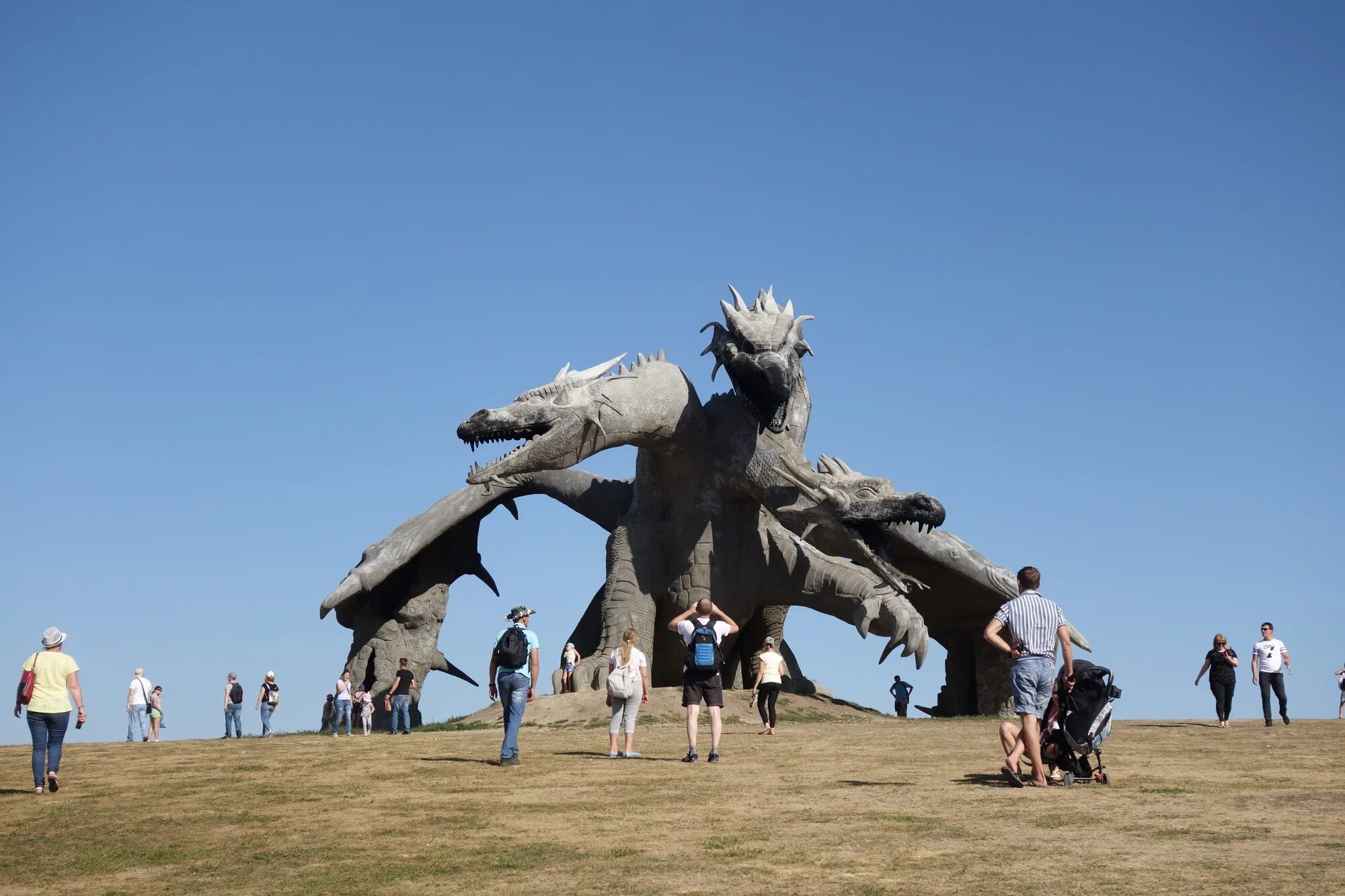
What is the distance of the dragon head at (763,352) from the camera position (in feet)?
63.1

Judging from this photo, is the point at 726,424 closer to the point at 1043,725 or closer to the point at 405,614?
the point at 405,614

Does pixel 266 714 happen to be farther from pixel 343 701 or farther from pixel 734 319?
pixel 734 319

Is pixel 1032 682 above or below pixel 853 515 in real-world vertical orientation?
below

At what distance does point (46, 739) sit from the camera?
10945 millimetres

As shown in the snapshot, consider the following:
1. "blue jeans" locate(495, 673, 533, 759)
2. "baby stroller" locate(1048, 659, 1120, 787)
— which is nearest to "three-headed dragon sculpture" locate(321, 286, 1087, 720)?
"blue jeans" locate(495, 673, 533, 759)

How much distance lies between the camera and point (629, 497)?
22328 mm

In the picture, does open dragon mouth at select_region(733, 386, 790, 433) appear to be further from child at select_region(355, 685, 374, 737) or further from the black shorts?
the black shorts

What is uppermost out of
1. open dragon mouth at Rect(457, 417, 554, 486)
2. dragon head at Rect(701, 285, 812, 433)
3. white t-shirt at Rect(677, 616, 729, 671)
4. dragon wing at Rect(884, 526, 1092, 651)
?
dragon head at Rect(701, 285, 812, 433)

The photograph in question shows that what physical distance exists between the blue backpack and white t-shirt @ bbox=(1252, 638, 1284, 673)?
7.75 m

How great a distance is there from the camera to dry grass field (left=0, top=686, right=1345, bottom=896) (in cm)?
721

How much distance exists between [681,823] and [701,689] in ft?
10.7

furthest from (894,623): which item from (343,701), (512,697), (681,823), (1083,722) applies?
(681,823)

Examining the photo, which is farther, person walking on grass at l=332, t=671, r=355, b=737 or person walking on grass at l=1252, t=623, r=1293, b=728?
person walking on grass at l=332, t=671, r=355, b=737

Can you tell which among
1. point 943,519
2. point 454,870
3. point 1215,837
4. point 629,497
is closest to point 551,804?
point 454,870
